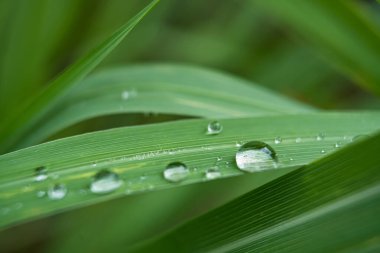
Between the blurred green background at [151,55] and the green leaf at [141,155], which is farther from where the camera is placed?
the blurred green background at [151,55]

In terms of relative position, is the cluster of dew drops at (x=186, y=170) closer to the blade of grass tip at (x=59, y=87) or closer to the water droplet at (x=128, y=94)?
the blade of grass tip at (x=59, y=87)

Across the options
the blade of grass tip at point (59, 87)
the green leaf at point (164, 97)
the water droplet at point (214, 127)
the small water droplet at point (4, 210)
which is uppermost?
the green leaf at point (164, 97)

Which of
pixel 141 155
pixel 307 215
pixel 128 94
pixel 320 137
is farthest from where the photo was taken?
pixel 128 94

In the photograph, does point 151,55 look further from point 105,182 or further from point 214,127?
point 105,182

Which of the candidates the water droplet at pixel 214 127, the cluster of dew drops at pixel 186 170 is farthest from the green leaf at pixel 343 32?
the water droplet at pixel 214 127

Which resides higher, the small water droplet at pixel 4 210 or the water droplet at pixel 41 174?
the water droplet at pixel 41 174

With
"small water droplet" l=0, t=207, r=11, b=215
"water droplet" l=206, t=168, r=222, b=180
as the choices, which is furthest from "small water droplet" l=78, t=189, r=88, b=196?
"water droplet" l=206, t=168, r=222, b=180

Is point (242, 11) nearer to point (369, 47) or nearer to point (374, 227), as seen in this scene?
point (369, 47)

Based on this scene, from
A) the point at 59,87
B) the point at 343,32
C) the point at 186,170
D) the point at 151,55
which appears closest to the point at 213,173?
the point at 186,170

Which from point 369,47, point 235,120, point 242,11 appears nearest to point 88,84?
point 235,120
